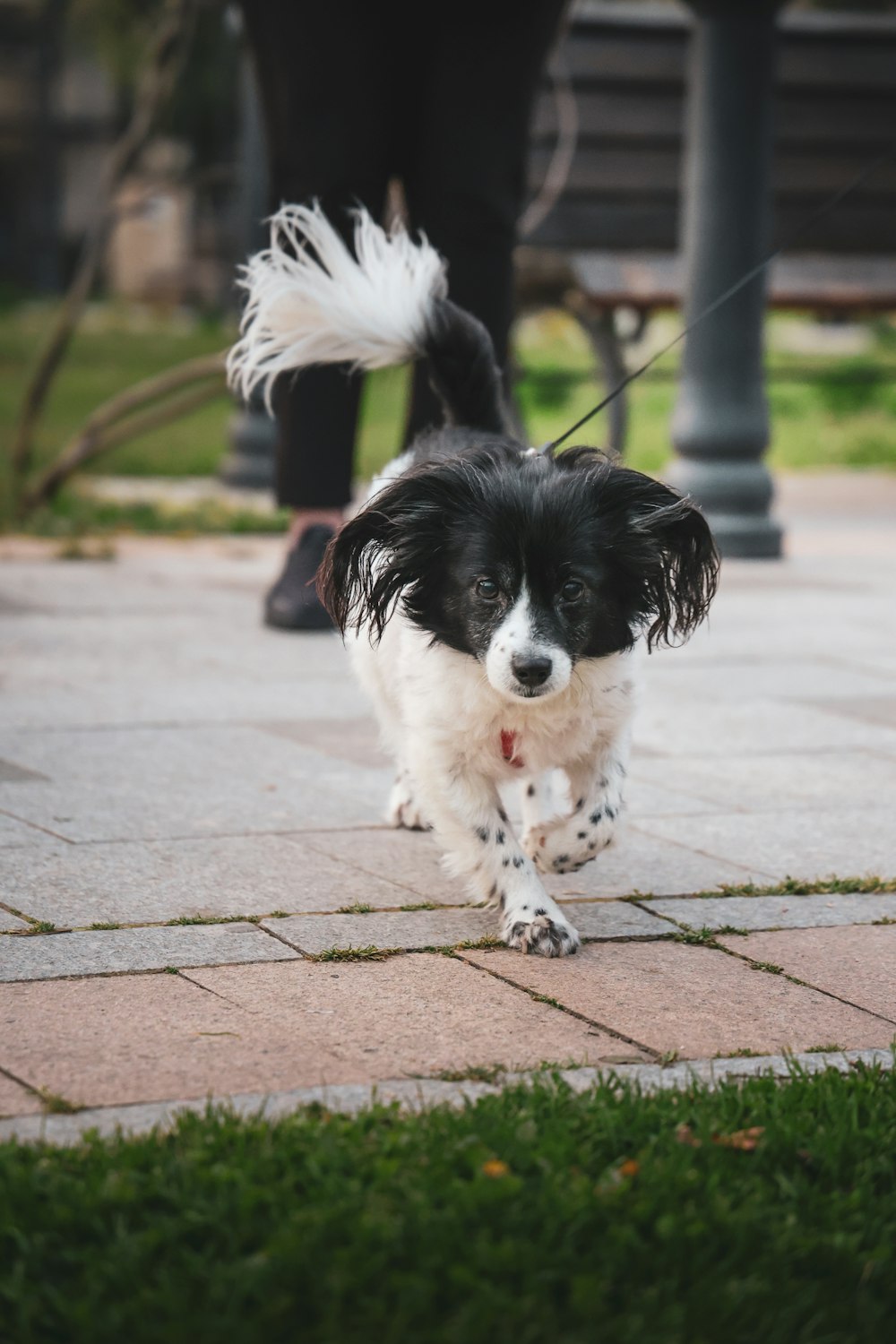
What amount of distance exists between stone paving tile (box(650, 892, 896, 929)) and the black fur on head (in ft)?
1.66

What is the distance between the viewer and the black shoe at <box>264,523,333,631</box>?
5.88 meters

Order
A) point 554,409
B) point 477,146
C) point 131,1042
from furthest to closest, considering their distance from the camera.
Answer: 1. point 554,409
2. point 477,146
3. point 131,1042

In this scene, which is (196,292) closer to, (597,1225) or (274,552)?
(274,552)

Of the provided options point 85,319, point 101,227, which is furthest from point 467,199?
point 85,319

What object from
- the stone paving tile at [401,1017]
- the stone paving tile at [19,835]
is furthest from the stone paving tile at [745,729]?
the stone paving tile at [401,1017]

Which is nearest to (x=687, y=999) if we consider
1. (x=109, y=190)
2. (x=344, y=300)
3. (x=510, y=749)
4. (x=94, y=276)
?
(x=510, y=749)

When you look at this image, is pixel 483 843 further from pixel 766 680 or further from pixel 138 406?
pixel 138 406

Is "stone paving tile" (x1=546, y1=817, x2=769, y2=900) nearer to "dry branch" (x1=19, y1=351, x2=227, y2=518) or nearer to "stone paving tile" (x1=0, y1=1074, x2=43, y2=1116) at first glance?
"stone paving tile" (x1=0, y1=1074, x2=43, y2=1116)

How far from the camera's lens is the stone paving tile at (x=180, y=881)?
3.30 metres

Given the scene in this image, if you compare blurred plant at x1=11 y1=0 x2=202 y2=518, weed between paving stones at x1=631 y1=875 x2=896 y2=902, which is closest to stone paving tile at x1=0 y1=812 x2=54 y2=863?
weed between paving stones at x1=631 y1=875 x2=896 y2=902

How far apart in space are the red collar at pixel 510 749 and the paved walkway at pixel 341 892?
0.28m

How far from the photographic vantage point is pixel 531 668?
319cm

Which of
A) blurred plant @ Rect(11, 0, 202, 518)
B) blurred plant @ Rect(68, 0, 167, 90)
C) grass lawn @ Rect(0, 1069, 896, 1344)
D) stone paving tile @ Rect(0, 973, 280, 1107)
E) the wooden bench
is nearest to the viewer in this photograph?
grass lawn @ Rect(0, 1069, 896, 1344)

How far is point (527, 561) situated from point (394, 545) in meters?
0.31
